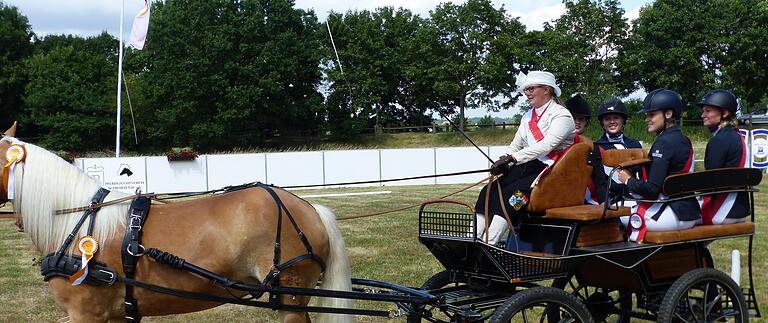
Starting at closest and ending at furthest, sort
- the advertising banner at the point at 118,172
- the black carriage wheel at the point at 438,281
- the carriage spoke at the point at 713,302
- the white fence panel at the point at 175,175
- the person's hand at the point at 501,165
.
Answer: the person's hand at the point at 501,165, the carriage spoke at the point at 713,302, the black carriage wheel at the point at 438,281, the advertising banner at the point at 118,172, the white fence panel at the point at 175,175

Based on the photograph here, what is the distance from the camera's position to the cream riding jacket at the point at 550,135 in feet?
14.7

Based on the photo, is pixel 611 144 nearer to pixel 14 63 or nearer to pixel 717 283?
pixel 717 283

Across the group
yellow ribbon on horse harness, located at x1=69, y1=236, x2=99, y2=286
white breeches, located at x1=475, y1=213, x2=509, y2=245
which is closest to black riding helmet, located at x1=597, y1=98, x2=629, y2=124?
white breeches, located at x1=475, y1=213, x2=509, y2=245

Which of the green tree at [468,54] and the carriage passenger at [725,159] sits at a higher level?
the green tree at [468,54]

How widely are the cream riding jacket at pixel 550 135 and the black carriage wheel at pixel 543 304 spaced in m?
0.90

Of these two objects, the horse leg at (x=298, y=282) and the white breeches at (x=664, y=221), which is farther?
the white breeches at (x=664, y=221)

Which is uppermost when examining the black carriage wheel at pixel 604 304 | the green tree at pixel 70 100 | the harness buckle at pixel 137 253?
the green tree at pixel 70 100

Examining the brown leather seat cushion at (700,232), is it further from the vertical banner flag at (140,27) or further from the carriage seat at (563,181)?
the vertical banner flag at (140,27)

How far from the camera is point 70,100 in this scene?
47125mm

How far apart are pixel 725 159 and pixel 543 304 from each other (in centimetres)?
198

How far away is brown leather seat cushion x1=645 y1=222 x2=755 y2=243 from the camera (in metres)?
4.59

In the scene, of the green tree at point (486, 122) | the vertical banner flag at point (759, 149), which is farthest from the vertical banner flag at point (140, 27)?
the green tree at point (486, 122)

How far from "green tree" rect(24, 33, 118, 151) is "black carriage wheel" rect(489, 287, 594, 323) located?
152 feet

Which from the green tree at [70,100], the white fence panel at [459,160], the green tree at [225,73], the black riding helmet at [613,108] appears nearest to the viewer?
the black riding helmet at [613,108]
